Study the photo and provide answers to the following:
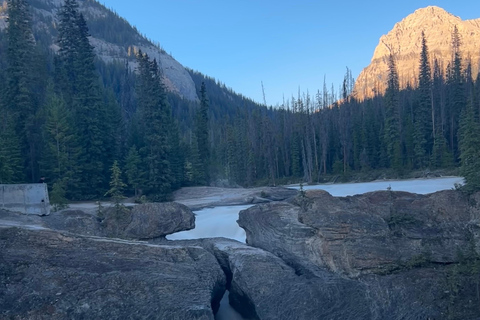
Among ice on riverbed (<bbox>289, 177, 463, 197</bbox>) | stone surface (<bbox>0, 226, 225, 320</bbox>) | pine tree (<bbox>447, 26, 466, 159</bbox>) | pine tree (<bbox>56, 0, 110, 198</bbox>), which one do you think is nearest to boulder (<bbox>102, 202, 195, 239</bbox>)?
stone surface (<bbox>0, 226, 225, 320</bbox>)

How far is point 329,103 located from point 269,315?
64149mm

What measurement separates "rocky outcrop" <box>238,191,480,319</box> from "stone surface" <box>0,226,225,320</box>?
2.58 m

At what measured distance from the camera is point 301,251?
10.4 m

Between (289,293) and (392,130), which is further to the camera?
(392,130)

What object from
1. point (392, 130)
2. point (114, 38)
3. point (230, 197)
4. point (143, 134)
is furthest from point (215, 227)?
point (114, 38)

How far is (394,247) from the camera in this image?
374 inches

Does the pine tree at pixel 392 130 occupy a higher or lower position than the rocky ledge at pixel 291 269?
higher

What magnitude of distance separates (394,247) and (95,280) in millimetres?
6521

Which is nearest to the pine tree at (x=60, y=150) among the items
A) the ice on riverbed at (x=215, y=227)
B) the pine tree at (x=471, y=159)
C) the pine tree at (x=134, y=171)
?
the pine tree at (x=134, y=171)

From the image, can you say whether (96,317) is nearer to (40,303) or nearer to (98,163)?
(40,303)

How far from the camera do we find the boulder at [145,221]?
12727 millimetres

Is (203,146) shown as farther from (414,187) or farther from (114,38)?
(114,38)

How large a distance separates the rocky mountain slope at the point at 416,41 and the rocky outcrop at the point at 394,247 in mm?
123895

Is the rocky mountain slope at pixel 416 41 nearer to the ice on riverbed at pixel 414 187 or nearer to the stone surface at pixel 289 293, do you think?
the ice on riverbed at pixel 414 187
